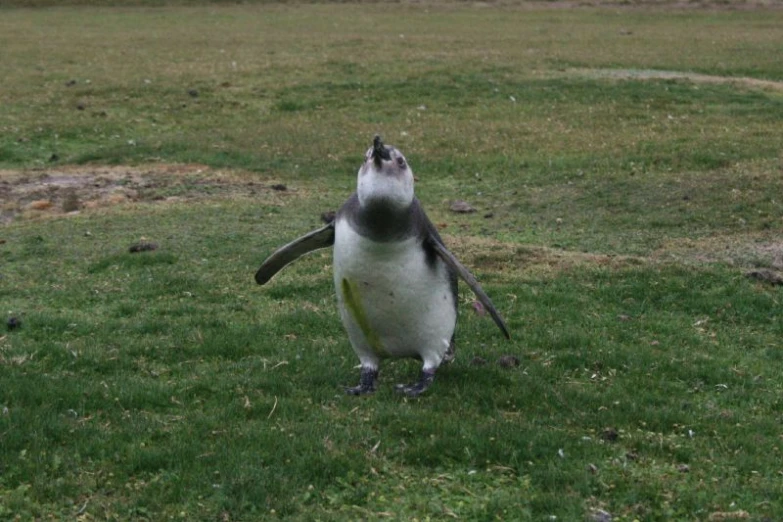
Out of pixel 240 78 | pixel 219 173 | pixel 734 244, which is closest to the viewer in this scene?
pixel 734 244

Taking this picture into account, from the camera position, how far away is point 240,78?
20.6m

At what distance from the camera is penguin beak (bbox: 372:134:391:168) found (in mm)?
5382

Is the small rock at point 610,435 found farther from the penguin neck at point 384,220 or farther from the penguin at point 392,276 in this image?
the penguin neck at point 384,220

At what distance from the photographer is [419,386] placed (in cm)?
609

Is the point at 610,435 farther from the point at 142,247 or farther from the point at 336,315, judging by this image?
the point at 142,247

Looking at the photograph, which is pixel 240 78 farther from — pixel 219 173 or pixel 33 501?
pixel 33 501

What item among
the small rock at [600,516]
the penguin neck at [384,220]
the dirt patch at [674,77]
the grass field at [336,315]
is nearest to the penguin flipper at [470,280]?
the penguin neck at [384,220]

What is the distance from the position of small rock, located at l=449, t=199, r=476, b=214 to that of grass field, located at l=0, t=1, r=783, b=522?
0.39 ft

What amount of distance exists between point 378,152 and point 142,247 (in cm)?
501

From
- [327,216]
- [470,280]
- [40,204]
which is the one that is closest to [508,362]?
[470,280]

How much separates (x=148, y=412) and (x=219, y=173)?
8379mm

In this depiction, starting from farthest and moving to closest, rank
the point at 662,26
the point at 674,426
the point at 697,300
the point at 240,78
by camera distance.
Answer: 1. the point at 662,26
2. the point at 240,78
3. the point at 697,300
4. the point at 674,426

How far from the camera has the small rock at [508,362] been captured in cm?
658

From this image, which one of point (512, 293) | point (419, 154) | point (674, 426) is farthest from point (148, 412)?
point (419, 154)
